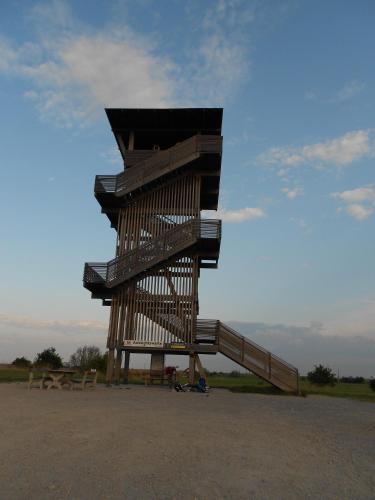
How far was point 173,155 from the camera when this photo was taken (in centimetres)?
2164

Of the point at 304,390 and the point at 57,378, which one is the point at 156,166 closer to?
the point at 57,378

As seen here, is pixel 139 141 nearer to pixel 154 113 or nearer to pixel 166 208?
pixel 154 113

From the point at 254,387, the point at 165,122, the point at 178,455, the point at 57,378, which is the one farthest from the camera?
the point at 165,122

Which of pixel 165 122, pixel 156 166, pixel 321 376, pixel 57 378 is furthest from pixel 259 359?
pixel 321 376

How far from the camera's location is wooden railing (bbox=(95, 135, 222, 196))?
70.1 feet

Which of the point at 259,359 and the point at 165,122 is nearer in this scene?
the point at 259,359

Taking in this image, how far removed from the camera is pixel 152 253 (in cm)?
2058

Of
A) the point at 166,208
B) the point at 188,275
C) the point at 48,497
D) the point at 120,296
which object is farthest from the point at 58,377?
the point at 48,497

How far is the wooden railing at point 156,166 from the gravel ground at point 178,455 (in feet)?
42.2

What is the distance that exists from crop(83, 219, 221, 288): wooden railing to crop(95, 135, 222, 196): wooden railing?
110 inches

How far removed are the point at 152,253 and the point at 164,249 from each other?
59 centimetres

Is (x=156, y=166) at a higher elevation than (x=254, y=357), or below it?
higher

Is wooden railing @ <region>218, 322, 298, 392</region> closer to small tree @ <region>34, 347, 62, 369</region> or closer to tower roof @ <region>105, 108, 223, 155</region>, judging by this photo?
tower roof @ <region>105, 108, 223, 155</region>

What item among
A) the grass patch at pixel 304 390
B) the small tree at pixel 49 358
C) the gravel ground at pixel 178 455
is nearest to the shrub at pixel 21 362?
the small tree at pixel 49 358
